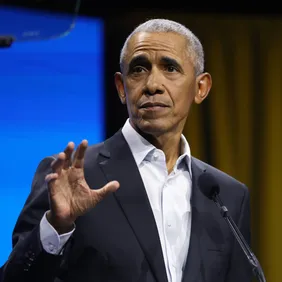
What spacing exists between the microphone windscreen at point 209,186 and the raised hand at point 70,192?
15.5 inches

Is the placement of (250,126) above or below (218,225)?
below

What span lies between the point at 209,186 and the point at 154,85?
1.10ft

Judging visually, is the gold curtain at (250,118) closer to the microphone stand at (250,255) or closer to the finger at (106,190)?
the microphone stand at (250,255)

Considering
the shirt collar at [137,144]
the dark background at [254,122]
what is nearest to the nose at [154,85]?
the shirt collar at [137,144]

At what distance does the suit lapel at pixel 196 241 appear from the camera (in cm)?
191

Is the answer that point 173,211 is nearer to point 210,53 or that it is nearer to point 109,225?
point 109,225

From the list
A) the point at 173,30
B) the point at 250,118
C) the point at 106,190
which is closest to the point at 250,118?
the point at 250,118

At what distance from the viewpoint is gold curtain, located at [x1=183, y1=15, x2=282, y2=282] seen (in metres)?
4.02

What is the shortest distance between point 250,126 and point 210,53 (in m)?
0.49

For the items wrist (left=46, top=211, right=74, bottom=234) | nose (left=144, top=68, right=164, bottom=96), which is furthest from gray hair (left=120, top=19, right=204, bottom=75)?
wrist (left=46, top=211, right=74, bottom=234)

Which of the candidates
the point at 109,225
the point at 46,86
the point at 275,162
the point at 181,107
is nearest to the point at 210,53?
the point at 275,162

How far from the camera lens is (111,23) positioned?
3795mm

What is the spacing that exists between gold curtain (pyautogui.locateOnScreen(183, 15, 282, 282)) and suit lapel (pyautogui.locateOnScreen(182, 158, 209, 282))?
6.33ft

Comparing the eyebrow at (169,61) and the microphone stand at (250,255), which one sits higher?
the eyebrow at (169,61)
